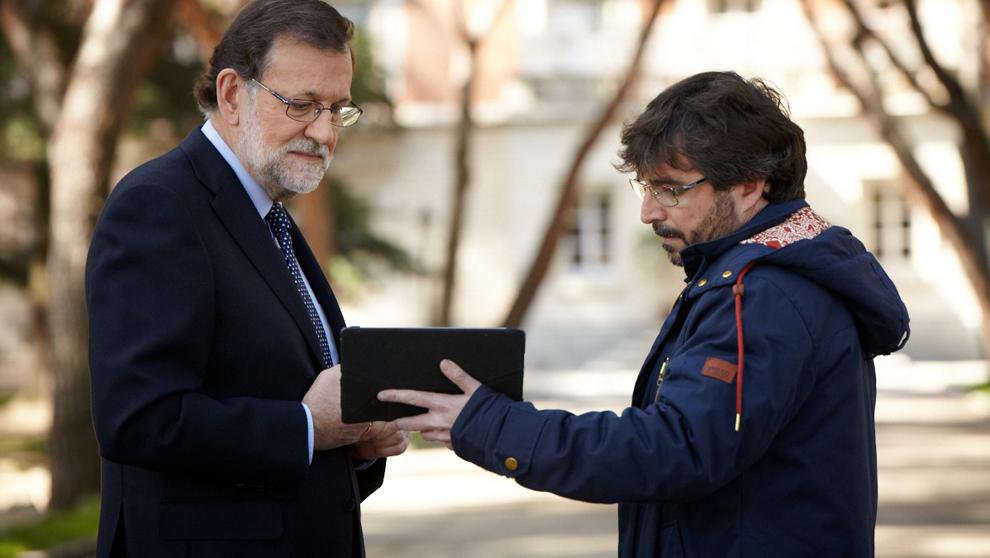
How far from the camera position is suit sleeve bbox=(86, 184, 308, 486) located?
250cm

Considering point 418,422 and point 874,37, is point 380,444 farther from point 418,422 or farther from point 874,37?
point 874,37

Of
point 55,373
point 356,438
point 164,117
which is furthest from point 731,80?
point 164,117

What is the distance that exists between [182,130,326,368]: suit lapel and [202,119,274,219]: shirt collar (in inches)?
1.1

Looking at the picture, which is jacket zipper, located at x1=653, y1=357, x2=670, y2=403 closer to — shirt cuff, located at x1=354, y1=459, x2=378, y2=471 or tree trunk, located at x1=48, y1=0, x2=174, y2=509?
shirt cuff, located at x1=354, y1=459, x2=378, y2=471

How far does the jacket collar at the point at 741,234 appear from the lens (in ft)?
8.46

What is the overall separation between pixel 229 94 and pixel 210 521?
0.99m

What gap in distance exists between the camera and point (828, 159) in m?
26.8

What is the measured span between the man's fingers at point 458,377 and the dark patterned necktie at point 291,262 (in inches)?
18.6

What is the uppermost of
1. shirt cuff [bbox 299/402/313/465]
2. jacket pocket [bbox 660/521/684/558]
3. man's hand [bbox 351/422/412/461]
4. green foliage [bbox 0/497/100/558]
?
shirt cuff [bbox 299/402/313/465]

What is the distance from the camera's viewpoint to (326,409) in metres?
2.69

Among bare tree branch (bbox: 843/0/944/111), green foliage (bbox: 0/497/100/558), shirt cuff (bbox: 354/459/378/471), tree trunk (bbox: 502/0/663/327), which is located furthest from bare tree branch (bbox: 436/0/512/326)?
shirt cuff (bbox: 354/459/378/471)

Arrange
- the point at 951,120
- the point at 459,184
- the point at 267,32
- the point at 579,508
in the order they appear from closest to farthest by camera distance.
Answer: the point at 267,32, the point at 579,508, the point at 951,120, the point at 459,184

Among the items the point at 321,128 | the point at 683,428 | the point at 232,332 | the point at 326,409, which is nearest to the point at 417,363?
the point at 326,409

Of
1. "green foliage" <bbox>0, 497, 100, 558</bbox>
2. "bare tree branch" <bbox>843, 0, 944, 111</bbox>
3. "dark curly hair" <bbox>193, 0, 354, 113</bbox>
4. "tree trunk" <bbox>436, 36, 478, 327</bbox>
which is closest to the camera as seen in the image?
"dark curly hair" <bbox>193, 0, 354, 113</bbox>
